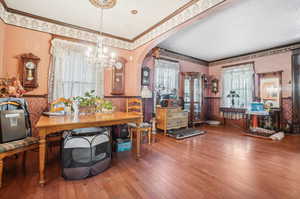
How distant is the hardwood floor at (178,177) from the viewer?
157 cm

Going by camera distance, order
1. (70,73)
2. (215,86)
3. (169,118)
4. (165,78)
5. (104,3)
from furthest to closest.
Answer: (215,86), (165,78), (169,118), (70,73), (104,3)

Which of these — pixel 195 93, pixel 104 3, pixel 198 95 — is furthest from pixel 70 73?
pixel 198 95

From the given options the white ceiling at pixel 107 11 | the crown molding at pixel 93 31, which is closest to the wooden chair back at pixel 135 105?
the crown molding at pixel 93 31

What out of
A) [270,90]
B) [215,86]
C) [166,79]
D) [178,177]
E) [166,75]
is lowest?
[178,177]

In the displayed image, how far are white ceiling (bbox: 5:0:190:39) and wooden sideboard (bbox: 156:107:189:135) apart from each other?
2.36m

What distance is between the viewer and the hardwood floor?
1.57 meters

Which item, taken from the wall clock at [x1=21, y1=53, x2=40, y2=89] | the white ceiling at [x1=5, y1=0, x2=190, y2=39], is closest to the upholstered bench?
the wall clock at [x1=21, y1=53, x2=40, y2=89]

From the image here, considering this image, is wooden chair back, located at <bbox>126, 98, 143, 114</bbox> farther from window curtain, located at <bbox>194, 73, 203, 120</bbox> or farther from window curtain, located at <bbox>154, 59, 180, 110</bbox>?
window curtain, located at <bbox>194, 73, 203, 120</bbox>

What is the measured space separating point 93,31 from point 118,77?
1285mm

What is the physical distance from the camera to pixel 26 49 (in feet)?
9.45

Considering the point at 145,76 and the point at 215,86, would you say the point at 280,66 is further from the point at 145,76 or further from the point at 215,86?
the point at 145,76

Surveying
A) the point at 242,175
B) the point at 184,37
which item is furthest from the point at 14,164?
the point at 184,37

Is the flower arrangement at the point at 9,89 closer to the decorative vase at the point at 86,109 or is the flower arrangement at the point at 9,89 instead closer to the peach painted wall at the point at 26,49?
the peach painted wall at the point at 26,49

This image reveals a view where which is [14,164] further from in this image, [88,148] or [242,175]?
[242,175]
